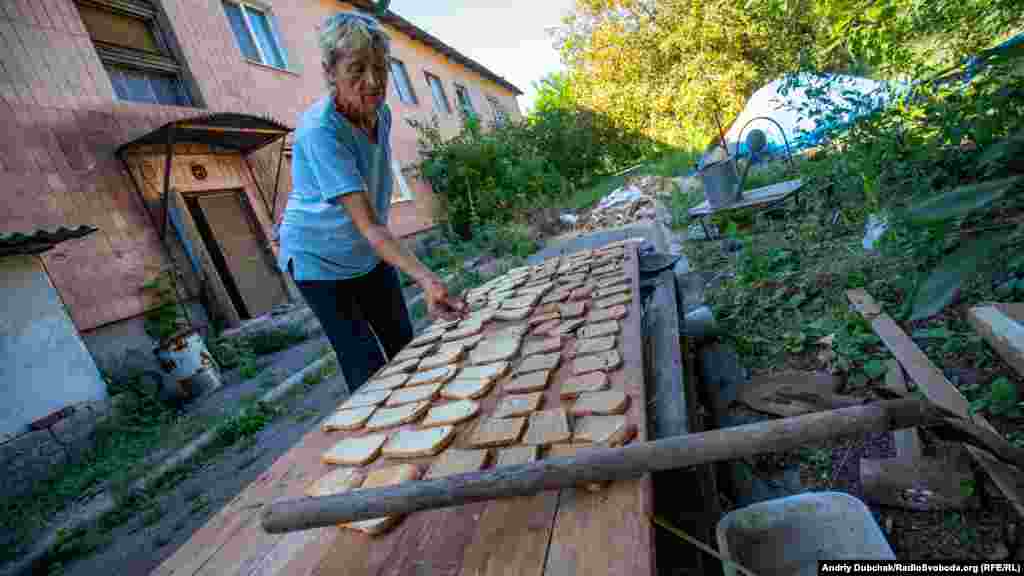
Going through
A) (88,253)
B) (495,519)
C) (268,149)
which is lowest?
(495,519)

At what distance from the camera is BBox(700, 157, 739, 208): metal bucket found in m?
4.35

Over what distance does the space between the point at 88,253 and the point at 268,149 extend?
2884 mm

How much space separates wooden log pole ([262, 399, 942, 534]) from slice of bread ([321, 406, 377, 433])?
47 centimetres

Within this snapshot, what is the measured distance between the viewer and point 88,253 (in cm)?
425

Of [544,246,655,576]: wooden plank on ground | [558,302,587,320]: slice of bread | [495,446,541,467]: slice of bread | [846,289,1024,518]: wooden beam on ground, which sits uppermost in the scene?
[558,302,587,320]: slice of bread

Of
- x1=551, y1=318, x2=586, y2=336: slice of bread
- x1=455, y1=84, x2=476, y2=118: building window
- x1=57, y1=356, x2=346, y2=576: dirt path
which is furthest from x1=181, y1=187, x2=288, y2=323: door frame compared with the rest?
x1=455, y1=84, x2=476, y2=118: building window

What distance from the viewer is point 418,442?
107 cm

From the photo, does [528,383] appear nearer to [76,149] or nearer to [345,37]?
[345,37]

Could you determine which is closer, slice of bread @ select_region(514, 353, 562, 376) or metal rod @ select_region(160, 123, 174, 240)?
slice of bread @ select_region(514, 353, 562, 376)

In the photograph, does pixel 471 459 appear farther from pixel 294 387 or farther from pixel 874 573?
pixel 294 387

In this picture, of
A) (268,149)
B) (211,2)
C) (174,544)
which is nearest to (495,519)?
(174,544)

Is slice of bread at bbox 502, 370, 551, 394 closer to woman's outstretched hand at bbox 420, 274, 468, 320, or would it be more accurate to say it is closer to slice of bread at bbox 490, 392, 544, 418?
slice of bread at bbox 490, 392, 544, 418

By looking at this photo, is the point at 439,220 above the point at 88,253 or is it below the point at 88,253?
below

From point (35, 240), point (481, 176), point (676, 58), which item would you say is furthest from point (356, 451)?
point (676, 58)
